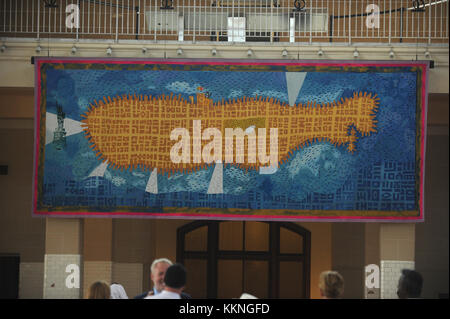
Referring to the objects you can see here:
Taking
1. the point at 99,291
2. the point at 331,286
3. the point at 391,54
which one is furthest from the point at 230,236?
the point at 331,286

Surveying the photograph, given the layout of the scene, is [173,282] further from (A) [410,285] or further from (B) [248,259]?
(B) [248,259]

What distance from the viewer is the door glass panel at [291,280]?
16781 mm

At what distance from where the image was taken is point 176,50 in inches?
484

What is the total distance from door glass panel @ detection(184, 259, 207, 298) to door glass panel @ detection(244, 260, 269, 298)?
1.12 m

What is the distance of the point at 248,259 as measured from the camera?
55.5 feet

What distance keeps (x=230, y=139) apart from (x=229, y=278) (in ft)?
19.2

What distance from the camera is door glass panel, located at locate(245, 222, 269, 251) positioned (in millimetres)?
16875

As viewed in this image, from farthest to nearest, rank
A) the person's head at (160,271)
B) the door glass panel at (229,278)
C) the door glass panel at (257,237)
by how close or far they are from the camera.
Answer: the door glass panel at (257,237) → the door glass panel at (229,278) → the person's head at (160,271)

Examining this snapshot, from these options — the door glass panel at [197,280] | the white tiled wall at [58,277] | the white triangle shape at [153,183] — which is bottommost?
the door glass panel at [197,280]

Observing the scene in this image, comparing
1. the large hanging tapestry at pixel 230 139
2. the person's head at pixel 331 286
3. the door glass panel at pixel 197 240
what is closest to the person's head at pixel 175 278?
the person's head at pixel 331 286

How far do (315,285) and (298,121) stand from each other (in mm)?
6123

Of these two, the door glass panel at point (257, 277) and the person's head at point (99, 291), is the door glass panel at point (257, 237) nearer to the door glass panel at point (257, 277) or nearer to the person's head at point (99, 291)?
the door glass panel at point (257, 277)

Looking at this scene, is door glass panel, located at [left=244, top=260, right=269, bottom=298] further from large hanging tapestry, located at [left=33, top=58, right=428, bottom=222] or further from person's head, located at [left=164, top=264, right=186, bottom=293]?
person's head, located at [left=164, top=264, right=186, bottom=293]

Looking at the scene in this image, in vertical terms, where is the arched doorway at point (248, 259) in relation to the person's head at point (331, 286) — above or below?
below
